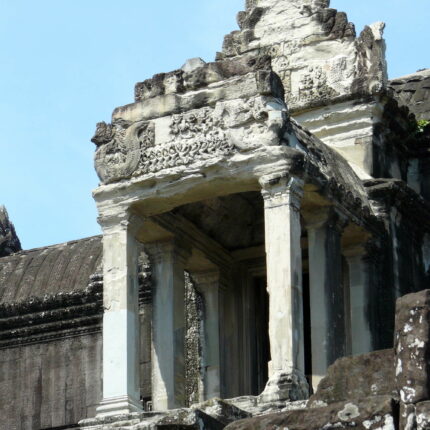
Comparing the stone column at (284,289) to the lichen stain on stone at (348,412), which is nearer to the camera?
the lichen stain on stone at (348,412)

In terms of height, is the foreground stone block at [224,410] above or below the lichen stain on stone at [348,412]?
above

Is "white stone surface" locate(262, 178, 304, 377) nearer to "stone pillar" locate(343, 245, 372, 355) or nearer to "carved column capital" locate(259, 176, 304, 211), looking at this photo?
"carved column capital" locate(259, 176, 304, 211)

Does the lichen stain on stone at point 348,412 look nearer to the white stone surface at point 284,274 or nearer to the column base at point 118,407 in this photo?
the white stone surface at point 284,274

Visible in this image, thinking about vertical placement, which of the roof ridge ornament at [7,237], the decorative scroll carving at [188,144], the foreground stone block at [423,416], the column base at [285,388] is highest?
the roof ridge ornament at [7,237]

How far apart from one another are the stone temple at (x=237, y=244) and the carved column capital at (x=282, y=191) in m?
0.02

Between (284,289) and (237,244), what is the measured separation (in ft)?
12.0

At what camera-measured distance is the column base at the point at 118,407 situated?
57.0ft

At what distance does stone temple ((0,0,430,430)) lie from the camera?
57.3 feet

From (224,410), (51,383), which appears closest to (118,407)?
(224,410)

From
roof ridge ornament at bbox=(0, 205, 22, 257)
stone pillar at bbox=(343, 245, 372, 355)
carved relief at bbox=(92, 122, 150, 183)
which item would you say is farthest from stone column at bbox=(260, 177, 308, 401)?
roof ridge ornament at bbox=(0, 205, 22, 257)

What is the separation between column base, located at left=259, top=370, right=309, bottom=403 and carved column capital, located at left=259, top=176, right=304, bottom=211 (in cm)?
199

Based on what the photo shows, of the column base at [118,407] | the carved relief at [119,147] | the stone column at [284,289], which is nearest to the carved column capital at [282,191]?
the stone column at [284,289]

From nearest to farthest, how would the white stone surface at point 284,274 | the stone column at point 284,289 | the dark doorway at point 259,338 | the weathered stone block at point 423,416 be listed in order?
1. the weathered stone block at point 423,416
2. the stone column at point 284,289
3. the white stone surface at point 284,274
4. the dark doorway at point 259,338

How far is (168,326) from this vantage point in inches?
754
